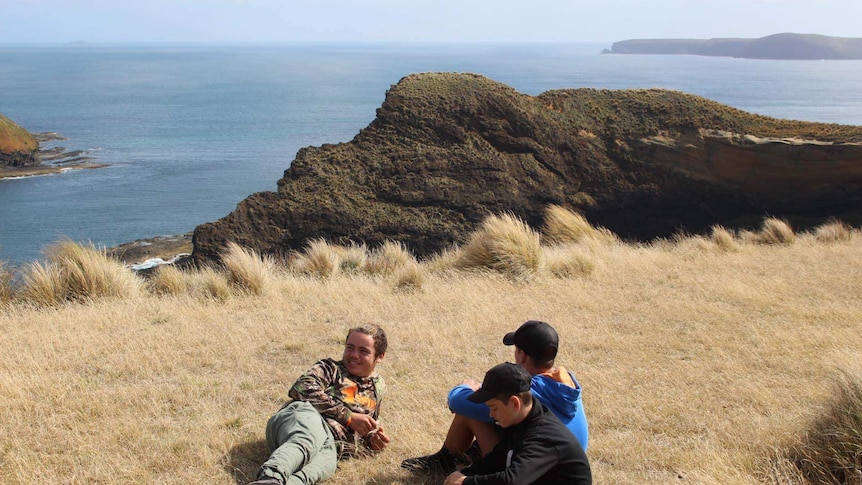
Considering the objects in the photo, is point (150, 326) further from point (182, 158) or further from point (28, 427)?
point (182, 158)

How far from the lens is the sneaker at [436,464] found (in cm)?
495

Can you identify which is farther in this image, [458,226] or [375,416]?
[458,226]

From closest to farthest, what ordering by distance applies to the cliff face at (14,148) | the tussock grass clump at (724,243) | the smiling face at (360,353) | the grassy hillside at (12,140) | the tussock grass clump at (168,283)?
the smiling face at (360,353) < the tussock grass clump at (168,283) < the tussock grass clump at (724,243) < the cliff face at (14,148) < the grassy hillside at (12,140)

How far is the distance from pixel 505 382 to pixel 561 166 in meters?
14.5

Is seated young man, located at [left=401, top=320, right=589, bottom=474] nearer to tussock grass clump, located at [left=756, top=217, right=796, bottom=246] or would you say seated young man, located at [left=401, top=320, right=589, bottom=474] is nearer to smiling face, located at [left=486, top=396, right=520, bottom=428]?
smiling face, located at [left=486, top=396, right=520, bottom=428]

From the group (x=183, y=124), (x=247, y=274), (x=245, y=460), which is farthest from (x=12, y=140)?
(x=245, y=460)

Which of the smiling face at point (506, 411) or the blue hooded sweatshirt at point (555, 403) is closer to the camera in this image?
the smiling face at point (506, 411)

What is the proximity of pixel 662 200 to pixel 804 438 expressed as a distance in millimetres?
13453

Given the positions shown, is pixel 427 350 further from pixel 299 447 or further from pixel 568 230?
pixel 568 230

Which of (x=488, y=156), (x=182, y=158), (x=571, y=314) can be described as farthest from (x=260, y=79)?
(x=571, y=314)

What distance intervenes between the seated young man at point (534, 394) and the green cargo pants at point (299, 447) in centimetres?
51

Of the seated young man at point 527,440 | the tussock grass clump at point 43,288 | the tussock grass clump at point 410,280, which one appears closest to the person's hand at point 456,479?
the seated young man at point 527,440

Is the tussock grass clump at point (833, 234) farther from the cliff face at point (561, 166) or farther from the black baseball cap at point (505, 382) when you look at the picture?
the black baseball cap at point (505, 382)

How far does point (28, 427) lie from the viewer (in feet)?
17.9
